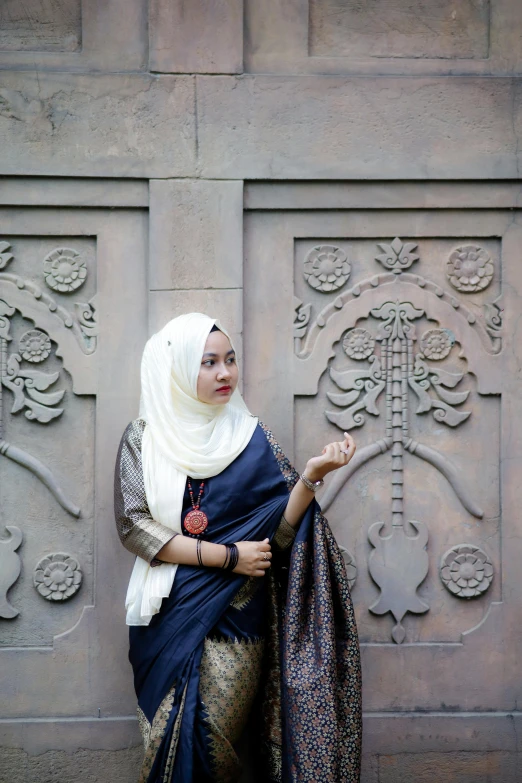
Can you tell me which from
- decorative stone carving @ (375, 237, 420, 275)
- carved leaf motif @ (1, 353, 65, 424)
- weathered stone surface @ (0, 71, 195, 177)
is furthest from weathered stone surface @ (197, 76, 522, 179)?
carved leaf motif @ (1, 353, 65, 424)

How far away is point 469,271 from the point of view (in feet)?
11.6

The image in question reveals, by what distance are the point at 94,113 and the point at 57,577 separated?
181cm

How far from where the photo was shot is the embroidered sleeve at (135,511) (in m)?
2.96

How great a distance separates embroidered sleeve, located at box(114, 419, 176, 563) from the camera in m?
Result: 2.96

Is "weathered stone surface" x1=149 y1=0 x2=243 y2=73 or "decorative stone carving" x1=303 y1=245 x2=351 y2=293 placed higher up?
"weathered stone surface" x1=149 y1=0 x2=243 y2=73

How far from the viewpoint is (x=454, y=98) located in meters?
3.50

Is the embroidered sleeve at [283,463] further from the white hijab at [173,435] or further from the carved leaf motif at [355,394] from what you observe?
the carved leaf motif at [355,394]

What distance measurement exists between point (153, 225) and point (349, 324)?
33.9 inches

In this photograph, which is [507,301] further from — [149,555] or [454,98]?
A: [149,555]

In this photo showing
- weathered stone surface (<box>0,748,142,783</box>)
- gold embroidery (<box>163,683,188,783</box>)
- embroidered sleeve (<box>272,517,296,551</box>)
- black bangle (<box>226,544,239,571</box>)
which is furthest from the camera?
weathered stone surface (<box>0,748,142,783</box>)

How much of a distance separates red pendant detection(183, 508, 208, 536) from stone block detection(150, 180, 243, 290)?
36.2 inches

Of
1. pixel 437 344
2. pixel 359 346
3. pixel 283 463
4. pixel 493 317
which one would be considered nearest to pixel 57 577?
pixel 283 463

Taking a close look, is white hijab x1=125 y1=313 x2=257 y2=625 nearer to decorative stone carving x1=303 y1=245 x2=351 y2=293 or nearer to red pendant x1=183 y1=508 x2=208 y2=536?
red pendant x1=183 y1=508 x2=208 y2=536

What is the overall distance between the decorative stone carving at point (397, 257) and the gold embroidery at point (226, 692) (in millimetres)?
1549
